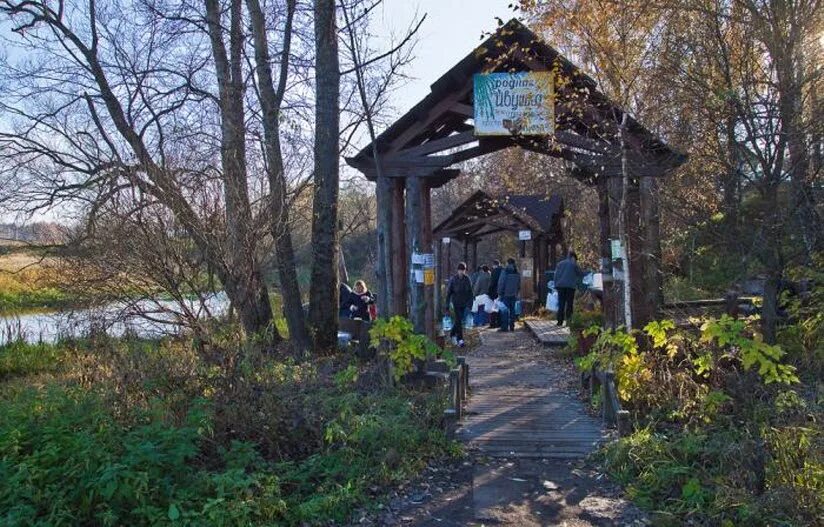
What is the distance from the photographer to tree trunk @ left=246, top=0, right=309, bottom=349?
476 inches

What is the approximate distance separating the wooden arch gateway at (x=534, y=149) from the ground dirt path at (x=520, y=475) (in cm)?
166

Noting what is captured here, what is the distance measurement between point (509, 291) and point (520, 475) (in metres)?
10.8

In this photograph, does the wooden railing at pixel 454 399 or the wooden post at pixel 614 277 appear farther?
the wooden post at pixel 614 277

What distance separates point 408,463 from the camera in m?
5.93

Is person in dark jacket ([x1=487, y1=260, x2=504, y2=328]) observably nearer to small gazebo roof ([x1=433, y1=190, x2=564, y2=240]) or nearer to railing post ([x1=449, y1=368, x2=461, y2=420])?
small gazebo roof ([x1=433, y1=190, x2=564, y2=240])

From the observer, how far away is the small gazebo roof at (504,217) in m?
20.3

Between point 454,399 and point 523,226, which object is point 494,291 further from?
point 454,399

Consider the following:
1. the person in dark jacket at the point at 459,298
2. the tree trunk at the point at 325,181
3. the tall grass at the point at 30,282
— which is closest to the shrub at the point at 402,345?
the tall grass at the point at 30,282

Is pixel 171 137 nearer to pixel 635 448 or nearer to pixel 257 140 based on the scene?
pixel 257 140

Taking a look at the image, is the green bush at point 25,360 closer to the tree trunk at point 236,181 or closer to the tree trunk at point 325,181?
the tree trunk at point 236,181

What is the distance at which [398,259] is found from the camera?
9.72m

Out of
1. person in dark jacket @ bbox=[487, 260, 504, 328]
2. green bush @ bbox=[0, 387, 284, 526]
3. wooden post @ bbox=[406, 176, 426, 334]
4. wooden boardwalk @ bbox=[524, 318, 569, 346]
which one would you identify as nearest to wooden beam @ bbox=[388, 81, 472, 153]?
wooden post @ bbox=[406, 176, 426, 334]

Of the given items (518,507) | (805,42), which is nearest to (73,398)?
(518,507)

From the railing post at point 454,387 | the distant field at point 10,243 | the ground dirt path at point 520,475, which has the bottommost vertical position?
the ground dirt path at point 520,475
